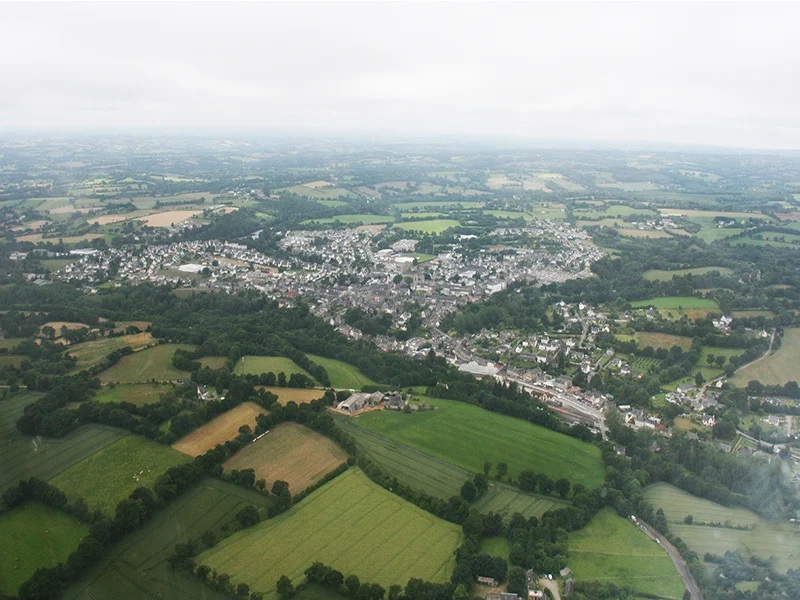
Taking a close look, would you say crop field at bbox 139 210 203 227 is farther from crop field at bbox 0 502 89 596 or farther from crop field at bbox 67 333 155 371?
crop field at bbox 0 502 89 596

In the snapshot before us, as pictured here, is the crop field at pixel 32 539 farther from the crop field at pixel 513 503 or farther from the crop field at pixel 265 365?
the crop field at pixel 513 503

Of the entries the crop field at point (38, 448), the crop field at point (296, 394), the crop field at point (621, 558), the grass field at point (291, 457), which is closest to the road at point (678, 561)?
the crop field at point (621, 558)

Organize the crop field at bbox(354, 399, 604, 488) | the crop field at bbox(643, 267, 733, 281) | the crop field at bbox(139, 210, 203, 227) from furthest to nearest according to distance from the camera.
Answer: the crop field at bbox(139, 210, 203, 227) → the crop field at bbox(643, 267, 733, 281) → the crop field at bbox(354, 399, 604, 488)

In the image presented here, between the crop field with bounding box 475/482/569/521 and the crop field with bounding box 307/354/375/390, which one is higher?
the crop field with bounding box 307/354/375/390

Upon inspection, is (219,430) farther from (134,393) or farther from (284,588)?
(284,588)

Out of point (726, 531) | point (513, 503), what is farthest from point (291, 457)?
point (726, 531)

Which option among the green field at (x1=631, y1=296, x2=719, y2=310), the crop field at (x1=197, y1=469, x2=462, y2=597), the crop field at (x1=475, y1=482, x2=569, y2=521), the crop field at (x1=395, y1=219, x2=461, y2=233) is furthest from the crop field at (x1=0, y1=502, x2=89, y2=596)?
the crop field at (x1=395, y1=219, x2=461, y2=233)
